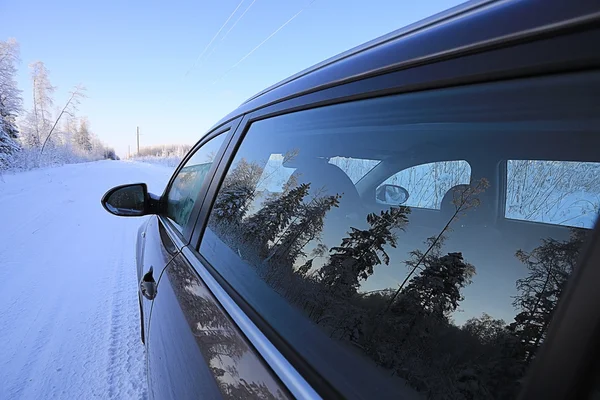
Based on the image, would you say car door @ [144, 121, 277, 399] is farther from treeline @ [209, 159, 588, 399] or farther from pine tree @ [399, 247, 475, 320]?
pine tree @ [399, 247, 475, 320]

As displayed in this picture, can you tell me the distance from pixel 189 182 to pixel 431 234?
2.02m

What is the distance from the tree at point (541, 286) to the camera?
1.53 ft

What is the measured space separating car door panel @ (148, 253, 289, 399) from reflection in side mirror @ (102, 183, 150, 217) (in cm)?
105

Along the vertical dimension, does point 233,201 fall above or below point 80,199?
above

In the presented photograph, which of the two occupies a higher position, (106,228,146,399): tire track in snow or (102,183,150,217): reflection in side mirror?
(102,183,150,217): reflection in side mirror

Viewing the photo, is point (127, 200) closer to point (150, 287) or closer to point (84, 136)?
point (150, 287)

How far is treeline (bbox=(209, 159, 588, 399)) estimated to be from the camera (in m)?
0.49

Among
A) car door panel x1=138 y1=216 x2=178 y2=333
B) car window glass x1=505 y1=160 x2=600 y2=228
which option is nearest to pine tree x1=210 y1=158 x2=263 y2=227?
car door panel x1=138 y1=216 x2=178 y2=333

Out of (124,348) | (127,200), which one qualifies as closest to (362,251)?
(127,200)

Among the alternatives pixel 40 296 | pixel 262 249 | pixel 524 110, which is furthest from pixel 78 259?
pixel 524 110

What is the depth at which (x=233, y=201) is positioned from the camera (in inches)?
59.1

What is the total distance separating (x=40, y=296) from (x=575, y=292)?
194 inches

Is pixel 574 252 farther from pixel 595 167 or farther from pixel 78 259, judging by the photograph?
pixel 78 259

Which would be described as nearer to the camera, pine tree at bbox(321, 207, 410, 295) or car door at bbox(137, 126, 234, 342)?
pine tree at bbox(321, 207, 410, 295)
